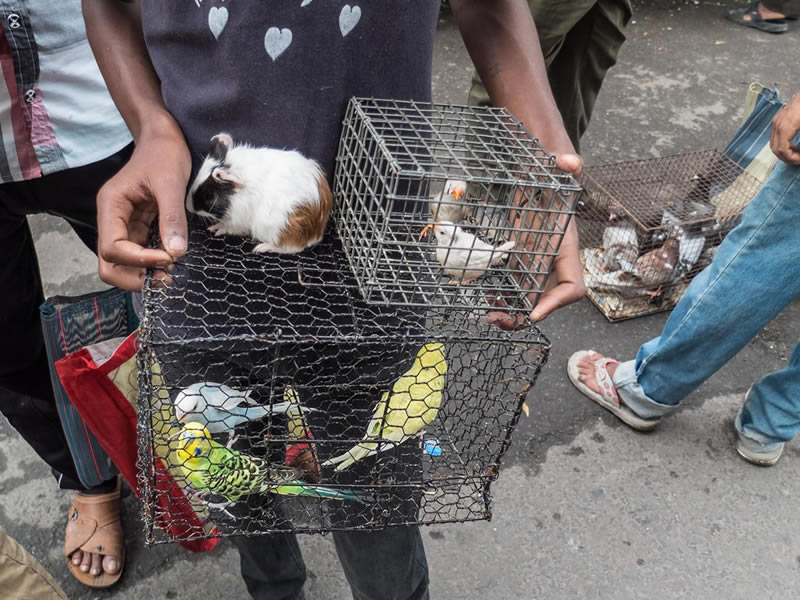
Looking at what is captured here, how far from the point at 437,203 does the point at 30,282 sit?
120 centimetres

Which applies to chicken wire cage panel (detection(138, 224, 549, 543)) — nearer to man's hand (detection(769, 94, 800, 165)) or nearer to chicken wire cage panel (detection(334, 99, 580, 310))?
chicken wire cage panel (detection(334, 99, 580, 310))

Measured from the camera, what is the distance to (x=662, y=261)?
300cm

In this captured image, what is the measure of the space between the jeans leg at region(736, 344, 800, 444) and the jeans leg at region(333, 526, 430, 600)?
1.55 metres

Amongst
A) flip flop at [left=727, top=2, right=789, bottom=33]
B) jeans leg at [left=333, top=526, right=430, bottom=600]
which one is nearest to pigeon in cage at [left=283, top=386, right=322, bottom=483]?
jeans leg at [left=333, top=526, right=430, bottom=600]

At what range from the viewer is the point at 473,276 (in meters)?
1.34

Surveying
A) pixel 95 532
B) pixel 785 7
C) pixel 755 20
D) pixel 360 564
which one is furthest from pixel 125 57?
pixel 785 7

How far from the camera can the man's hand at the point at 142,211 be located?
104cm

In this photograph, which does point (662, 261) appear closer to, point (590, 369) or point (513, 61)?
point (590, 369)

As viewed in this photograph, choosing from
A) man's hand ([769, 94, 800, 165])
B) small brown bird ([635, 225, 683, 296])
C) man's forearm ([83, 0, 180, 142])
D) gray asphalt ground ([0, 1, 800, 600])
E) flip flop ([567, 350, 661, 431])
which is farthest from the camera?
small brown bird ([635, 225, 683, 296])

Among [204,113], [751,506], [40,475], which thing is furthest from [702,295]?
[40,475]

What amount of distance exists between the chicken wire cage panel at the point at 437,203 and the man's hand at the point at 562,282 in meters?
0.02

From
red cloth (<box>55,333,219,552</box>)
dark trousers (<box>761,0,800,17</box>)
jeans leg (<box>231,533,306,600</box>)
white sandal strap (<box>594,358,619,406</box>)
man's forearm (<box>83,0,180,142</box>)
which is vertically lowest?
white sandal strap (<box>594,358,619,406</box>)

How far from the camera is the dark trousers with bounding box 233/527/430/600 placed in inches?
57.5

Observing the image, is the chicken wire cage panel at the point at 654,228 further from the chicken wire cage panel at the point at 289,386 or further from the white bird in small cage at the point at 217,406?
the white bird in small cage at the point at 217,406
